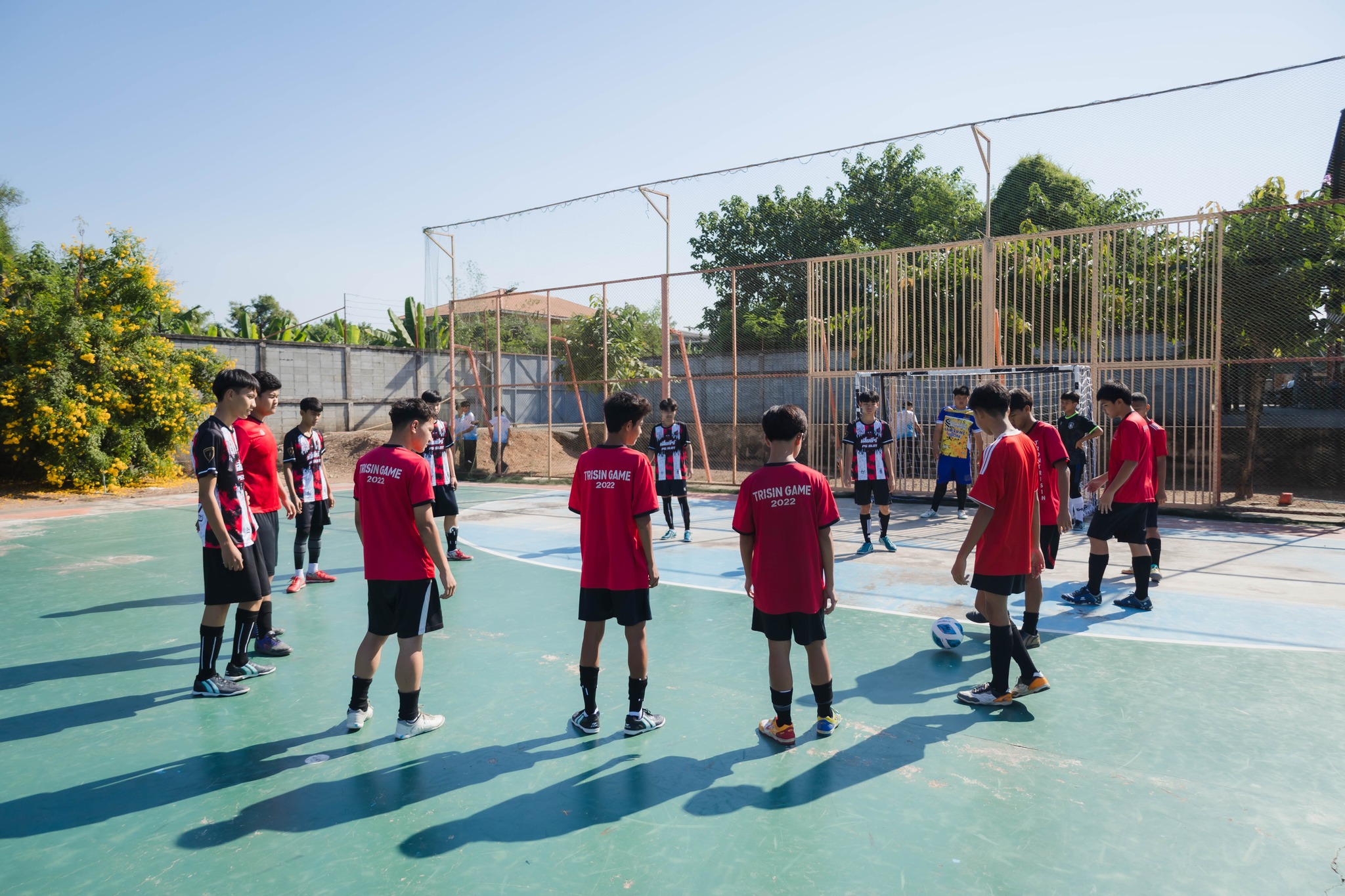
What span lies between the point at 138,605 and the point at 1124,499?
865 centimetres

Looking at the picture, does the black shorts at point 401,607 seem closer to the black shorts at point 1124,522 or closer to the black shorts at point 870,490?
the black shorts at point 1124,522

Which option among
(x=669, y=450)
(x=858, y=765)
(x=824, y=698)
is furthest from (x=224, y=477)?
(x=669, y=450)

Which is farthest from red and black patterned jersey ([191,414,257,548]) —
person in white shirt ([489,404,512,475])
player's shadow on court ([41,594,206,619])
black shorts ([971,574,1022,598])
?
person in white shirt ([489,404,512,475])

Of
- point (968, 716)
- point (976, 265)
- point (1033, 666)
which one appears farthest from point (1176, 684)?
point (976, 265)

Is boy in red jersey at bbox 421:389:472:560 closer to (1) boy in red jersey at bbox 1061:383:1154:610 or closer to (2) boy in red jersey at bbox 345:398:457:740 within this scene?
(2) boy in red jersey at bbox 345:398:457:740

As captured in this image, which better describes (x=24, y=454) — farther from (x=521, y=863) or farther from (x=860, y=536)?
(x=521, y=863)

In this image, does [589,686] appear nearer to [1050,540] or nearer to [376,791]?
[376,791]

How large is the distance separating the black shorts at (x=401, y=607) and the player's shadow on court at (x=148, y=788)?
61cm

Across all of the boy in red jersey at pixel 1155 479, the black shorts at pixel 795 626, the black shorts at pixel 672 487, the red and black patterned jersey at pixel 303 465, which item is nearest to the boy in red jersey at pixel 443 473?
the red and black patterned jersey at pixel 303 465

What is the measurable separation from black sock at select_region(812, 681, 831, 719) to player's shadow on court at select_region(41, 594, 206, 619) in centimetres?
596

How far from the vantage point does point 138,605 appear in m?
7.29

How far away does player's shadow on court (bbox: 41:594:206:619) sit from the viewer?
22.9 feet

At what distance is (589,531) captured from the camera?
4.21 meters

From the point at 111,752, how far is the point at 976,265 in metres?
15.9
